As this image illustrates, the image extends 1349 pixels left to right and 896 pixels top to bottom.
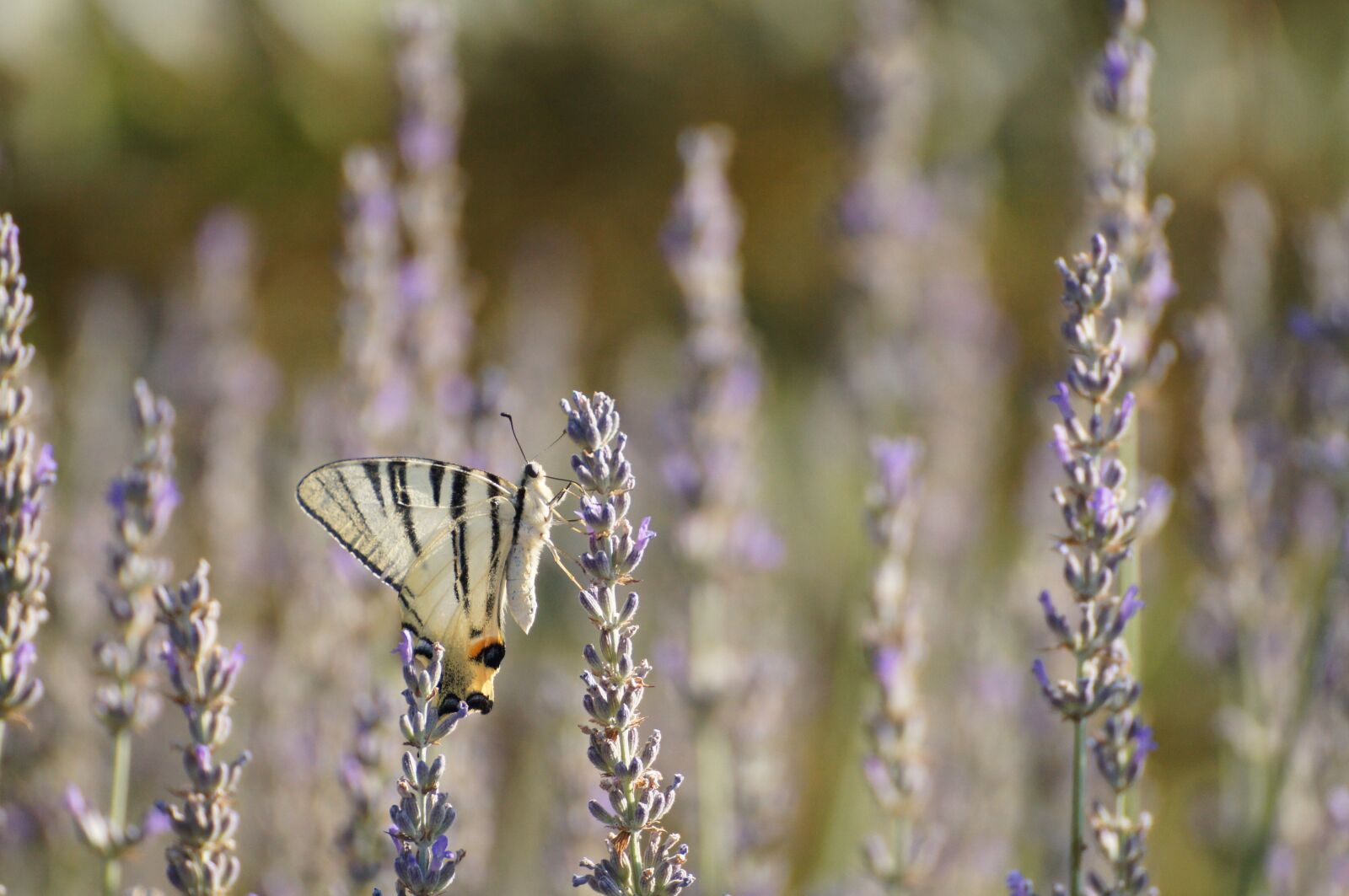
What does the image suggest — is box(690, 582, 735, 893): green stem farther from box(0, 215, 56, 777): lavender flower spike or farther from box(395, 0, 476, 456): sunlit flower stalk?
box(0, 215, 56, 777): lavender flower spike

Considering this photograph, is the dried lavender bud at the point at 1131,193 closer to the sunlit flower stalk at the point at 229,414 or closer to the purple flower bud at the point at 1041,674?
the purple flower bud at the point at 1041,674

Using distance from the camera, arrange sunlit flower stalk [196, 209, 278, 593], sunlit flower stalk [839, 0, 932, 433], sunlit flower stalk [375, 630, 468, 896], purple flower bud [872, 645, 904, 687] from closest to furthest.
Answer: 1. sunlit flower stalk [375, 630, 468, 896]
2. purple flower bud [872, 645, 904, 687]
3. sunlit flower stalk [196, 209, 278, 593]
4. sunlit flower stalk [839, 0, 932, 433]

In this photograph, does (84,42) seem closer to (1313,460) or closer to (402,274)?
(402,274)

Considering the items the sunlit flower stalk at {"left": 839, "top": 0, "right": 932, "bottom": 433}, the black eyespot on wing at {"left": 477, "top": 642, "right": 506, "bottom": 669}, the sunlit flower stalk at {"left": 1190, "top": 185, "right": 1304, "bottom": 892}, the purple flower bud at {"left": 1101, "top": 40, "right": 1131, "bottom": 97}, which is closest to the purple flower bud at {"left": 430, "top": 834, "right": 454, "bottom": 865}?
the black eyespot on wing at {"left": 477, "top": 642, "right": 506, "bottom": 669}

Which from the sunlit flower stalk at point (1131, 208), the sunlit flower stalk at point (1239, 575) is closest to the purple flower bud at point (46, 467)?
the sunlit flower stalk at point (1131, 208)

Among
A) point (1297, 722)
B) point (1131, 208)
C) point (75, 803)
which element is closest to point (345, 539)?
point (75, 803)

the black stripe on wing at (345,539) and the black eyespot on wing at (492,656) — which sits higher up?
the black stripe on wing at (345,539)

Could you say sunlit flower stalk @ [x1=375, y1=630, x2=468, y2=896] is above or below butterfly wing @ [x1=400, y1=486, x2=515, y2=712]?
below
